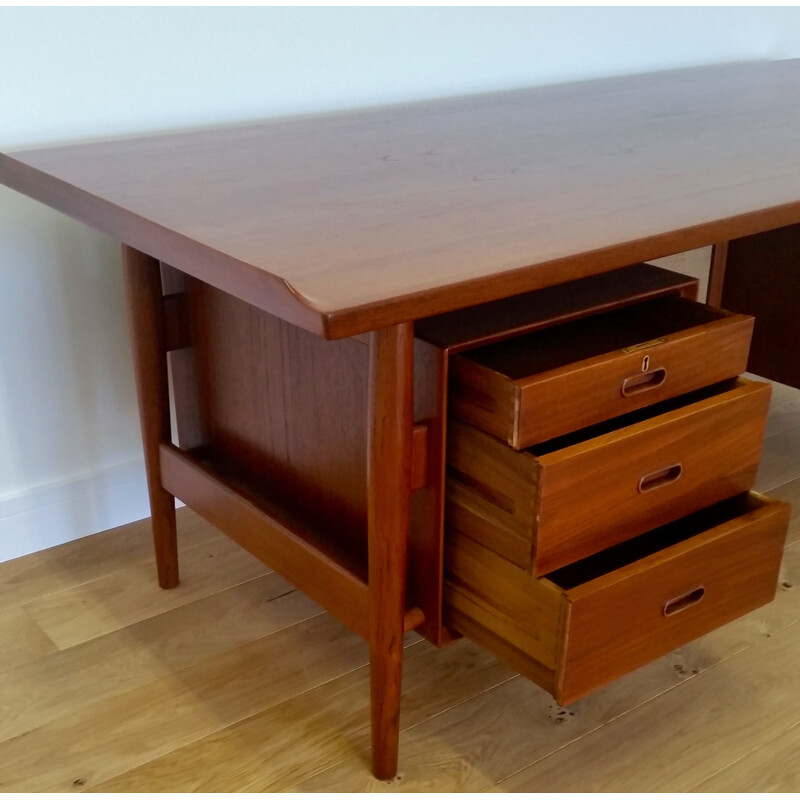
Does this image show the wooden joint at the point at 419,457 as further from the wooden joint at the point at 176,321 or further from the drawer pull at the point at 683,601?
the wooden joint at the point at 176,321

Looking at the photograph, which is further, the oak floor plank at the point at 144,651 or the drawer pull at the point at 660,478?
the oak floor plank at the point at 144,651

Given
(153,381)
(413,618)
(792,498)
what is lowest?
(792,498)

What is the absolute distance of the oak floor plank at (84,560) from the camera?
4.65 feet

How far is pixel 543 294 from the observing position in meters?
1.07

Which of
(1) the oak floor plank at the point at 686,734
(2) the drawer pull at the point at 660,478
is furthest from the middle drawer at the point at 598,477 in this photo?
(1) the oak floor plank at the point at 686,734

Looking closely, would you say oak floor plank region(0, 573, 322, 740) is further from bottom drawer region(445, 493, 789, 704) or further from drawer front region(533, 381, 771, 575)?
drawer front region(533, 381, 771, 575)

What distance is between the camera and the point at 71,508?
151 centimetres

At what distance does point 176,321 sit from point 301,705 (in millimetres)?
508

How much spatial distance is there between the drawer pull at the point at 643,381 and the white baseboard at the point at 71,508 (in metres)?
0.87

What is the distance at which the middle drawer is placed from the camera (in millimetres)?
919

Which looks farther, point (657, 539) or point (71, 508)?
point (71, 508)

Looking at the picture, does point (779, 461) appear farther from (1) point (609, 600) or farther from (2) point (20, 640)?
(2) point (20, 640)

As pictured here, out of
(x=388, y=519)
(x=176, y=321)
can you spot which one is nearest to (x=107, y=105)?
(x=176, y=321)

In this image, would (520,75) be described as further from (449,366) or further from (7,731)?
(7,731)
